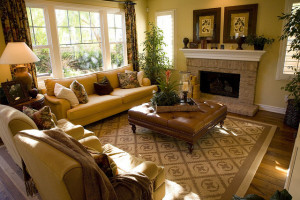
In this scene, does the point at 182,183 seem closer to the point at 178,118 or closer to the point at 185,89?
the point at 178,118

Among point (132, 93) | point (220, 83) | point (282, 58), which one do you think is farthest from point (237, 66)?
point (132, 93)

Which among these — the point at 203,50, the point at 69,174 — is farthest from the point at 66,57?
the point at 69,174

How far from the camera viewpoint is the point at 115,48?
19.0 ft

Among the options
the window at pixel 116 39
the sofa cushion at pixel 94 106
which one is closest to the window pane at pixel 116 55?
the window at pixel 116 39

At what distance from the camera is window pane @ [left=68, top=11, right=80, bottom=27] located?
4738 mm

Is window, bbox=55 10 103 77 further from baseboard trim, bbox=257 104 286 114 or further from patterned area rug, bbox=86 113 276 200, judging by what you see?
baseboard trim, bbox=257 104 286 114

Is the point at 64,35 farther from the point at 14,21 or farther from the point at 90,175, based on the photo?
the point at 90,175

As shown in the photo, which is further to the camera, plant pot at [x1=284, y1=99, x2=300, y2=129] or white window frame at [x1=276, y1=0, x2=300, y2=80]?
white window frame at [x1=276, y1=0, x2=300, y2=80]

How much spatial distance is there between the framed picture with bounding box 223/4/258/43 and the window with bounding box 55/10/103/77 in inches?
119

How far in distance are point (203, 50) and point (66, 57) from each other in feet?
10.3

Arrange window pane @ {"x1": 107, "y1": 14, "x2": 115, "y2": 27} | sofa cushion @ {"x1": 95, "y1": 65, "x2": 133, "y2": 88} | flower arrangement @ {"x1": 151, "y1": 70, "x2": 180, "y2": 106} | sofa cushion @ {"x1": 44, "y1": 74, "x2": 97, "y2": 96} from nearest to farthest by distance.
→ flower arrangement @ {"x1": 151, "y1": 70, "x2": 180, "y2": 106} < sofa cushion @ {"x1": 44, "y1": 74, "x2": 97, "y2": 96} < sofa cushion @ {"x1": 95, "y1": 65, "x2": 133, "y2": 88} < window pane @ {"x1": 107, "y1": 14, "x2": 115, "y2": 27}

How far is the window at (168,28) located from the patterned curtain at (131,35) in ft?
2.48

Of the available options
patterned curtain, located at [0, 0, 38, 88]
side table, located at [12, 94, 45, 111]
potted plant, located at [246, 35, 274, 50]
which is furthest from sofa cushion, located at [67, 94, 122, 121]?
potted plant, located at [246, 35, 274, 50]

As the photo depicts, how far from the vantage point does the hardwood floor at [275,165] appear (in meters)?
2.40
